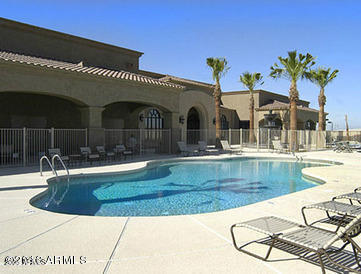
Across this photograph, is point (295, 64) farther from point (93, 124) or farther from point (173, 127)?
point (93, 124)

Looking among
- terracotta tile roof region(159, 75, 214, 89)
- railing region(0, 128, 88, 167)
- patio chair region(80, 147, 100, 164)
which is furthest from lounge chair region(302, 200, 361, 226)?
terracotta tile roof region(159, 75, 214, 89)

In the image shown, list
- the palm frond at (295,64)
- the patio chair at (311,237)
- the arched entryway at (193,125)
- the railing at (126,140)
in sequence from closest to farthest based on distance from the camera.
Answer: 1. the patio chair at (311,237)
2. the railing at (126,140)
3. the palm frond at (295,64)
4. the arched entryway at (193,125)

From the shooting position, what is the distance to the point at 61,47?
20.5 meters

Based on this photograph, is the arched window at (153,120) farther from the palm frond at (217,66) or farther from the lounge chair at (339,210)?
the lounge chair at (339,210)

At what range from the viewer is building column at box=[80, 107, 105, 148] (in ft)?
52.4

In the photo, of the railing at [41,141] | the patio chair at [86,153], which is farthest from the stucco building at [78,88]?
the patio chair at [86,153]

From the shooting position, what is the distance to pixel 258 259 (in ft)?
13.2

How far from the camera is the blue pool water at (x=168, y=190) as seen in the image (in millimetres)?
8344

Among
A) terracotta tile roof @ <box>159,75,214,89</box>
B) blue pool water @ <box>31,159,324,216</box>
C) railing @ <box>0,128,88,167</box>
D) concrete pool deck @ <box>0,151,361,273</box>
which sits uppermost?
terracotta tile roof @ <box>159,75,214,89</box>

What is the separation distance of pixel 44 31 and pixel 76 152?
358 inches

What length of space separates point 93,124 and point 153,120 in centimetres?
1058

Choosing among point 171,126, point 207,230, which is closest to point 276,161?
point 171,126

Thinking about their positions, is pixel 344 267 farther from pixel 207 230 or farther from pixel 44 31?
pixel 44 31

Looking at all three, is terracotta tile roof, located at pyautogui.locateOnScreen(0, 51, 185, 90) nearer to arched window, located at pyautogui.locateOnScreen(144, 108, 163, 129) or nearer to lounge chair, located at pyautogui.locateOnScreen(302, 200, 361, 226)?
arched window, located at pyautogui.locateOnScreen(144, 108, 163, 129)
